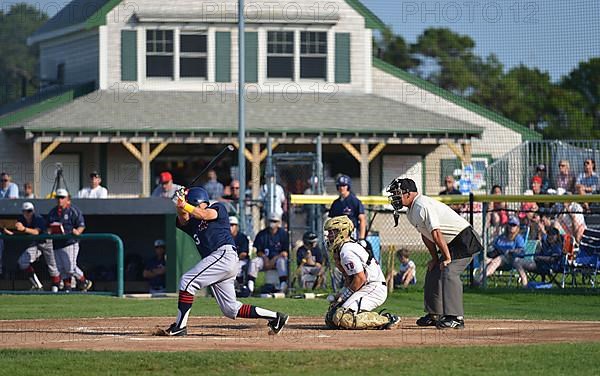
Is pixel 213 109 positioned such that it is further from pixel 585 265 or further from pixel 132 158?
pixel 585 265

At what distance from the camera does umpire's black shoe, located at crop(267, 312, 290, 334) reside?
1167 cm

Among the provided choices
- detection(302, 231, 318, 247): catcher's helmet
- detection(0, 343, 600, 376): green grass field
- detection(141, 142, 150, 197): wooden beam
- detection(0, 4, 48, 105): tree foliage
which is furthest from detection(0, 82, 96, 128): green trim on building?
detection(0, 4, 48, 105): tree foliage

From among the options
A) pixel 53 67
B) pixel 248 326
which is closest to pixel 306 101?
pixel 53 67

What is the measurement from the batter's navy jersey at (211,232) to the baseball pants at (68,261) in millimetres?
8346

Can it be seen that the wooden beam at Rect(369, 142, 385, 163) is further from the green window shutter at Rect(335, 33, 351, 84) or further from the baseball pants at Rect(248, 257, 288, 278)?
the baseball pants at Rect(248, 257, 288, 278)

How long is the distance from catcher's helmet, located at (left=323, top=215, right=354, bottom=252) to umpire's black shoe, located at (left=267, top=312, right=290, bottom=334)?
1065 mm

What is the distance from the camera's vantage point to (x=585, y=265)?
61.4 feet

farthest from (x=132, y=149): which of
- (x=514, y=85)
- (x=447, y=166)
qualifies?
(x=514, y=85)

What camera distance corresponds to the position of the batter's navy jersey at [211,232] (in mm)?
11812

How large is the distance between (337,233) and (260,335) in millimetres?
1381

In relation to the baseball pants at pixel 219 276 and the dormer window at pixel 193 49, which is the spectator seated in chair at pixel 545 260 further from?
the dormer window at pixel 193 49

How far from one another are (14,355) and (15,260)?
444 inches

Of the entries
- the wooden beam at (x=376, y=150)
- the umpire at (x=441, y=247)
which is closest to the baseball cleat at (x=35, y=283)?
the umpire at (x=441, y=247)

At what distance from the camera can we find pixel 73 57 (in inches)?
1390
